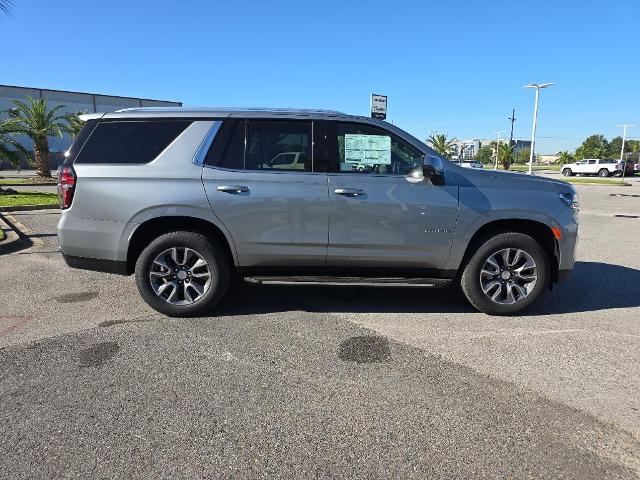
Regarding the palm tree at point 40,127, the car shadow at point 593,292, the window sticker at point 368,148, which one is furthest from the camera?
the palm tree at point 40,127

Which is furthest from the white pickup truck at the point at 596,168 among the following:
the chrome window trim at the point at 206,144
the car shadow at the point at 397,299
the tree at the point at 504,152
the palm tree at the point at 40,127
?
the chrome window trim at the point at 206,144

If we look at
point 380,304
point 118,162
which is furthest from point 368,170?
point 118,162

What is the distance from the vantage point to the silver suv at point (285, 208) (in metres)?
4.26

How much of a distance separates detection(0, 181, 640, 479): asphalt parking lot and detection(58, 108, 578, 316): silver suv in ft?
1.57

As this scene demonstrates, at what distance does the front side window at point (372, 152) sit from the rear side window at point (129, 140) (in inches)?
60.8

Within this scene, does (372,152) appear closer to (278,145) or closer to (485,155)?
(278,145)

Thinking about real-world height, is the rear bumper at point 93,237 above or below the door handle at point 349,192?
below

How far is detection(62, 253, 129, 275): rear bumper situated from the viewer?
4.38 meters

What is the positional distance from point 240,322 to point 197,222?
1.07 metres

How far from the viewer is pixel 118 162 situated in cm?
430

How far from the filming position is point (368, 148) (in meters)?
4.43

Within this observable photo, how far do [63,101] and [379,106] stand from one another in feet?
167

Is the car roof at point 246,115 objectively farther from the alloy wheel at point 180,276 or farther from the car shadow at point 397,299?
the car shadow at point 397,299

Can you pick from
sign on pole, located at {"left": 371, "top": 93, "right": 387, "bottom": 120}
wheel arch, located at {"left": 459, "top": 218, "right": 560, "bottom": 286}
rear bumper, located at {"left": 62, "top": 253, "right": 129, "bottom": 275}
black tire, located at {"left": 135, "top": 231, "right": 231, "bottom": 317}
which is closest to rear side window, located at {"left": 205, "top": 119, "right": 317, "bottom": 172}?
black tire, located at {"left": 135, "top": 231, "right": 231, "bottom": 317}
